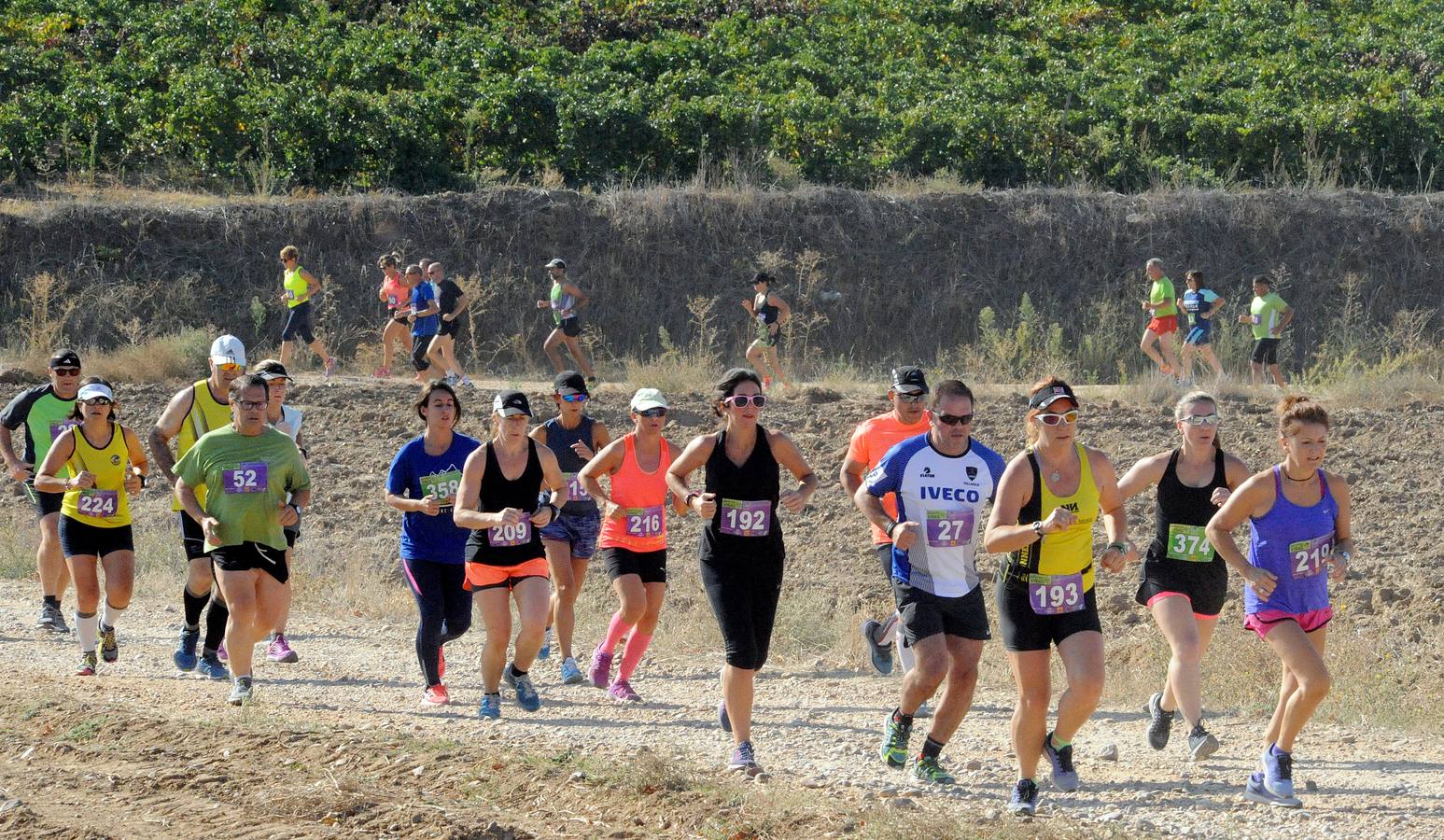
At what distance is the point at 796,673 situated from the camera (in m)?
10.6

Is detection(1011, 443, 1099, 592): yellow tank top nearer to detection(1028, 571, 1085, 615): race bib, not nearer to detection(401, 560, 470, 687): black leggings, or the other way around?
detection(1028, 571, 1085, 615): race bib

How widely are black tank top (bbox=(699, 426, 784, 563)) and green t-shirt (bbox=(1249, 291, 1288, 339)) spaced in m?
13.2

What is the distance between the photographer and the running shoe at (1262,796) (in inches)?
273

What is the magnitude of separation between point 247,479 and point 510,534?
1521mm

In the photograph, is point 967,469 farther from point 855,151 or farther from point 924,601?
point 855,151

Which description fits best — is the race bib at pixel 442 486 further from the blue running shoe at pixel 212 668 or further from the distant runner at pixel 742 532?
the blue running shoe at pixel 212 668

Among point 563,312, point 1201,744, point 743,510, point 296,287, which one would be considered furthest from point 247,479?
point 296,287

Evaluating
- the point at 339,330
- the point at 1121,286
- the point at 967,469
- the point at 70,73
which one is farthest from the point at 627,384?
the point at 70,73

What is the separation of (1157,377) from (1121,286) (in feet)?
19.5

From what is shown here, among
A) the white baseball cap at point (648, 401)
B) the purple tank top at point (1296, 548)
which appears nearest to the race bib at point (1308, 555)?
the purple tank top at point (1296, 548)

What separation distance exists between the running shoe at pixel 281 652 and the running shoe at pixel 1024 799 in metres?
5.69

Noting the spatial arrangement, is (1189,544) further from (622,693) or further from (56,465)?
(56,465)

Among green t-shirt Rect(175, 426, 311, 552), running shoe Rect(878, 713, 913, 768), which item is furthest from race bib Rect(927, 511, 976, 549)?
green t-shirt Rect(175, 426, 311, 552)

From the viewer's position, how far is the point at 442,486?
29.3 feet
